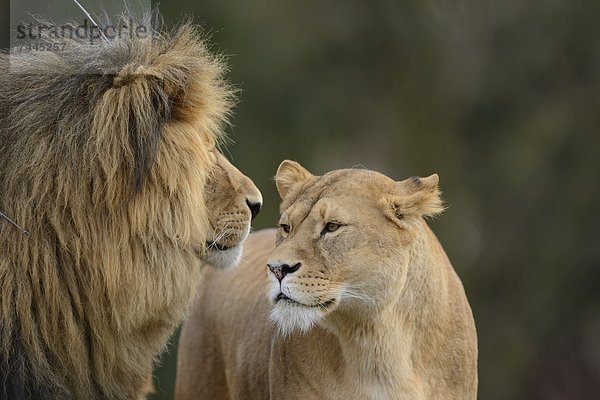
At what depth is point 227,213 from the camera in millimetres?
4422

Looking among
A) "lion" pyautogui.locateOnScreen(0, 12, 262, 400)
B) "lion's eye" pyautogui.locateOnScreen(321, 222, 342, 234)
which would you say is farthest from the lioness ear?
"lion" pyautogui.locateOnScreen(0, 12, 262, 400)

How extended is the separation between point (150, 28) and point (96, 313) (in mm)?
1033

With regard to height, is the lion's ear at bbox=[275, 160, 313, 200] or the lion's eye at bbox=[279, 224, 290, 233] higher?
the lion's ear at bbox=[275, 160, 313, 200]

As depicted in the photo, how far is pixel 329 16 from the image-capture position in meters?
12.9

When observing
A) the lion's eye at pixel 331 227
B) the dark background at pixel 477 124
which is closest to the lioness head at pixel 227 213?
the lion's eye at pixel 331 227

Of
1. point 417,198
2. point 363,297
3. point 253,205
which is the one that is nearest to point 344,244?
point 363,297

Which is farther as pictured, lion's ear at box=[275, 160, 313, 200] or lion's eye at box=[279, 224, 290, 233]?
lion's ear at box=[275, 160, 313, 200]

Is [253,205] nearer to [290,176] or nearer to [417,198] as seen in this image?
[290,176]

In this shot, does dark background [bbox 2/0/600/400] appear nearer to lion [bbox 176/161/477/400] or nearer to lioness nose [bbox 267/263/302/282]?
lion [bbox 176/161/477/400]

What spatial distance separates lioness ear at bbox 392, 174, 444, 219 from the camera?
168 inches

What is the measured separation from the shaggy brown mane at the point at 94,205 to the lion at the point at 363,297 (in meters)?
0.41

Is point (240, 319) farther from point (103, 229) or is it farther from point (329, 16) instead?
point (329, 16)

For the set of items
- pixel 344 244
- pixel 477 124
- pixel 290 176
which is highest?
pixel 477 124

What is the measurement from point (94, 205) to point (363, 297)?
0.94 m
